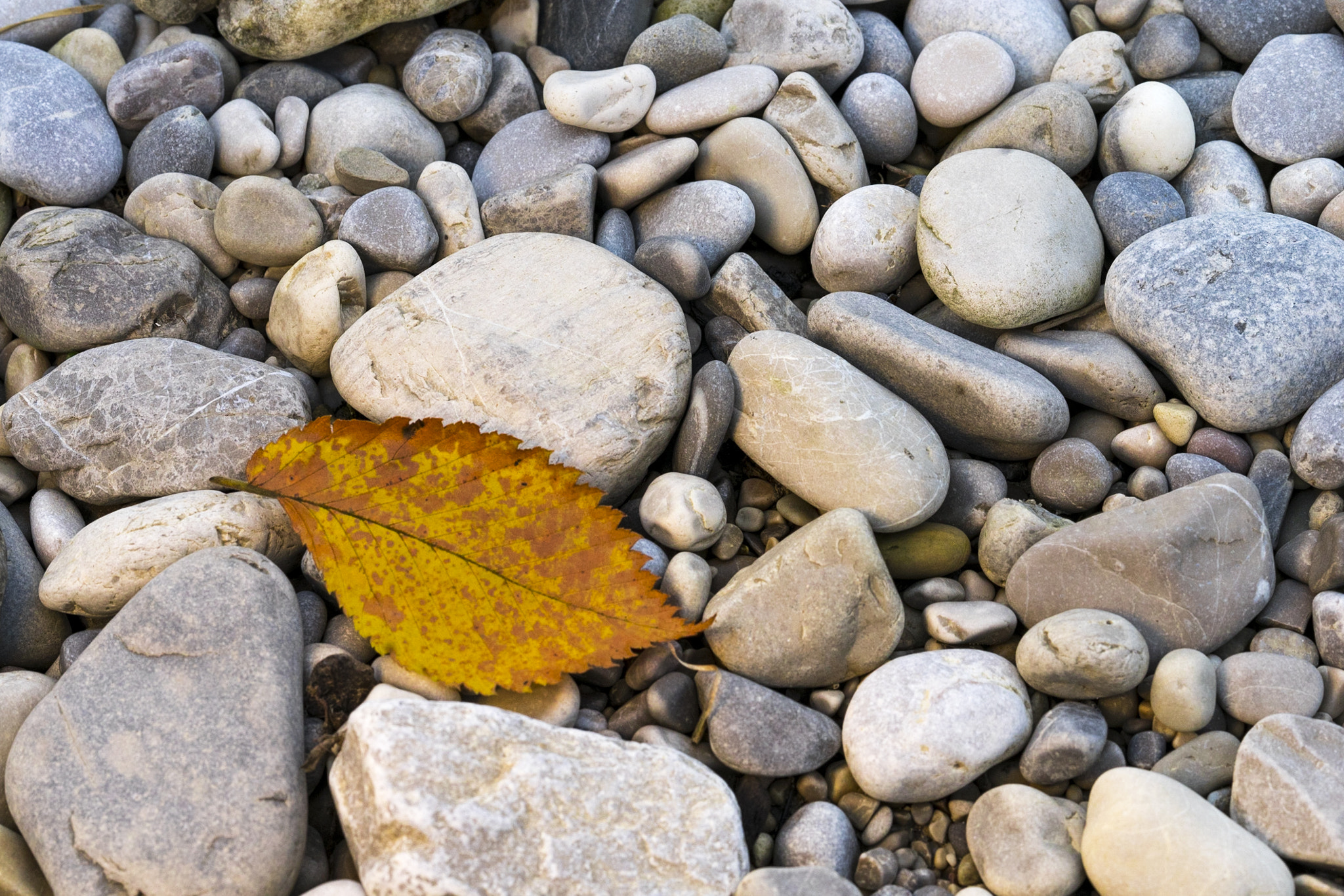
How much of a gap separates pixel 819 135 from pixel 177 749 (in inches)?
104

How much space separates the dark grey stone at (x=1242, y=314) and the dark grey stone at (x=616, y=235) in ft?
4.95

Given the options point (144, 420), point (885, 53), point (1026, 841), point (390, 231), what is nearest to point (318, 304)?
point (390, 231)

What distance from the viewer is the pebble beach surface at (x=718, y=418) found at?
2090mm

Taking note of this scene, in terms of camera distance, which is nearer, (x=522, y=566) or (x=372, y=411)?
(x=522, y=566)

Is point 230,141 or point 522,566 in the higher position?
point 230,141

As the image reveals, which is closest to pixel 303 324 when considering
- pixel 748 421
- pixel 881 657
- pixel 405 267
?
pixel 405 267

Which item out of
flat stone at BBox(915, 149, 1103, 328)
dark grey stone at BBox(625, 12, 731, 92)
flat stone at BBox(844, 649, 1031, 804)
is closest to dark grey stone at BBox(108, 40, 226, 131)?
dark grey stone at BBox(625, 12, 731, 92)

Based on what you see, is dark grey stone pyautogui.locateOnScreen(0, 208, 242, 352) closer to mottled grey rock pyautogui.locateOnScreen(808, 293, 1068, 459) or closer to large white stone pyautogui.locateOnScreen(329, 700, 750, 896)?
large white stone pyautogui.locateOnScreen(329, 700, 750, 896)

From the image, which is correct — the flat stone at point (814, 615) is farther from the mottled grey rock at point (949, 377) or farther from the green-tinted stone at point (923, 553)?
the mottled grey rock at point (949, 377)

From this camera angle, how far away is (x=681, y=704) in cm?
236

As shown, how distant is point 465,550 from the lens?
2.39 meters

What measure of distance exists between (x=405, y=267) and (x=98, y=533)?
1.20 metres

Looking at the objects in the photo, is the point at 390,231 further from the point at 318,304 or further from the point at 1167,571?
the point at 1167,571

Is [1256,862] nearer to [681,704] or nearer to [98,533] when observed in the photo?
[681,704]
